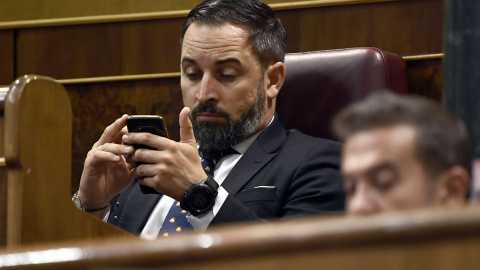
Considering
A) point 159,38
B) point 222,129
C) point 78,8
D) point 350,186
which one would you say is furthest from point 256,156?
point 78,8

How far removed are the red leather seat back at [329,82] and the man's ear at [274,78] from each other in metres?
0.02

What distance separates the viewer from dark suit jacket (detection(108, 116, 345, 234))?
1.28m

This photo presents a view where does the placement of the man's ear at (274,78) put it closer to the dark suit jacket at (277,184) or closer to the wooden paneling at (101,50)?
the dark suit jacket at (277,184)

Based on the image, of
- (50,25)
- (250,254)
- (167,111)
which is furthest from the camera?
(50,25)

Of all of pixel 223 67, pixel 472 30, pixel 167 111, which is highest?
pixel 472 30

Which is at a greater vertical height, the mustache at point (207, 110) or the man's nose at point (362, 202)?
the man's nose at point (362, 202)

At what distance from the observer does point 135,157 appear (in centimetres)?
121

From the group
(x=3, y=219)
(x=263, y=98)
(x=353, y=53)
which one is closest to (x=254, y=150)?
(x=263, y=98)

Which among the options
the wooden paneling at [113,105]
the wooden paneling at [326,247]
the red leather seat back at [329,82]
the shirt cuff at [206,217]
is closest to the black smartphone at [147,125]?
the shirt cuff at [206,217]

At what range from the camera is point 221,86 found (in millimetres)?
1433

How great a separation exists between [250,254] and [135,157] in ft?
2.49

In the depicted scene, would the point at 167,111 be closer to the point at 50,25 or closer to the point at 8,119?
the point at 50,25

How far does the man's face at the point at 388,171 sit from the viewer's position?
2.12ft

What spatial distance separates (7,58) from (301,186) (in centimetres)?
88
